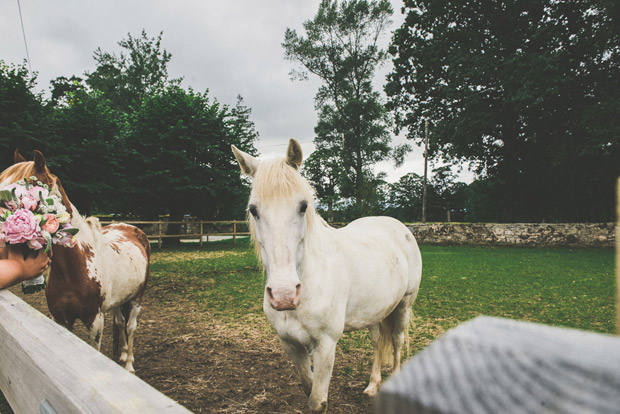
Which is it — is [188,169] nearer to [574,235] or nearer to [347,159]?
[347,159]

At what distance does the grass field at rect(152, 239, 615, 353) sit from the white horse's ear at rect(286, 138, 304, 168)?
166 centimetres

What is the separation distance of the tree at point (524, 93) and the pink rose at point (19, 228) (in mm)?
17988

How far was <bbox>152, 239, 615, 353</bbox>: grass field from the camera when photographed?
558 centimetres

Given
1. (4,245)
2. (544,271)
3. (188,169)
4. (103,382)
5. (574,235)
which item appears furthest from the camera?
(188,169)

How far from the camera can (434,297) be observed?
280 inches

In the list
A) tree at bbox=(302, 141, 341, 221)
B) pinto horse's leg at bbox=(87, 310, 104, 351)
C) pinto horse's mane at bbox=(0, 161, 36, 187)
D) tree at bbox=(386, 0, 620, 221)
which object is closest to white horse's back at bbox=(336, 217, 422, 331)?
pinto horse's leg at bbox=(87, 310, 104, 351)

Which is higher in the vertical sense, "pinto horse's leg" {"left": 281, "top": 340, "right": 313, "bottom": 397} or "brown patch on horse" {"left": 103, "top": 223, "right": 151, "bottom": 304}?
"brown patch on horse" {"left": 103, "top": 223, "right": 151, "bottom": 304}

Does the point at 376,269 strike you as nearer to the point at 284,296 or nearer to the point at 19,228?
the point at 284,296

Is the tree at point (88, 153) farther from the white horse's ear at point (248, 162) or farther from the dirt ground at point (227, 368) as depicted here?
the white horse's ear at point (248, 162)

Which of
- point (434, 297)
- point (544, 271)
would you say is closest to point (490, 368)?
point (434, 297)

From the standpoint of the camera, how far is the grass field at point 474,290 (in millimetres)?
5582

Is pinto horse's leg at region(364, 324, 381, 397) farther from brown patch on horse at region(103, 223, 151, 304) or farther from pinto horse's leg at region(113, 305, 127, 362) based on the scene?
Answer: brown patch on horse at region(103, 223, 151, 304)

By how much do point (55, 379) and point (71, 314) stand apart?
2.63 meters

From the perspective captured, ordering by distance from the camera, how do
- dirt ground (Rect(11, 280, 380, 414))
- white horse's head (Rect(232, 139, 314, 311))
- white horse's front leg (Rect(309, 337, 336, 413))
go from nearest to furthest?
white horse's head (Rect(232, 139, 314, 311)) < white horse's front leg (Rect(309, 337, 336, 413)) < dirt ground (Rect(11, 280, 380, 414))
